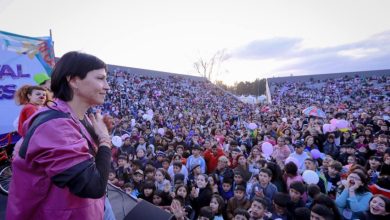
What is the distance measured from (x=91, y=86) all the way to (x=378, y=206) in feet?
11.7

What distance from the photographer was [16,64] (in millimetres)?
5273

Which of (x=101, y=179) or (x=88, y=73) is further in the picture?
(x=88, y=73)

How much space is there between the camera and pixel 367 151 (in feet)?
23.3

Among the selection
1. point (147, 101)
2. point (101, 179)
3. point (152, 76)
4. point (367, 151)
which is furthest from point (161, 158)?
point (152, 76)

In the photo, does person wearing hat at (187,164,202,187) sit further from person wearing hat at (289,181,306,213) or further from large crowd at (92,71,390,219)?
person wearing hat at (289,181,306,213)

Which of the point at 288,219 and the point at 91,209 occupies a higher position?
the point at 91,209

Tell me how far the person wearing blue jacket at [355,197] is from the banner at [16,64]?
17.8 feet

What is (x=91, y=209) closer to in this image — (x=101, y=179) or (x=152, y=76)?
(x=101, y=179)

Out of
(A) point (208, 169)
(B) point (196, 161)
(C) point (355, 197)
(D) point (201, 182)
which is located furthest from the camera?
(A) point (208, 169)

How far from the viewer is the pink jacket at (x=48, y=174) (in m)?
1.13

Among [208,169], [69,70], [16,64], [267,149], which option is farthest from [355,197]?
[16,64]

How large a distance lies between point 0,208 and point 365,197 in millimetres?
5007

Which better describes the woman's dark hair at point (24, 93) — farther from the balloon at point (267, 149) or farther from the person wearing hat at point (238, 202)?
the balloon at point (267, 149)

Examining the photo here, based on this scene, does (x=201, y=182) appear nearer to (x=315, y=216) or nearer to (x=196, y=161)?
(x=196, y=161)
